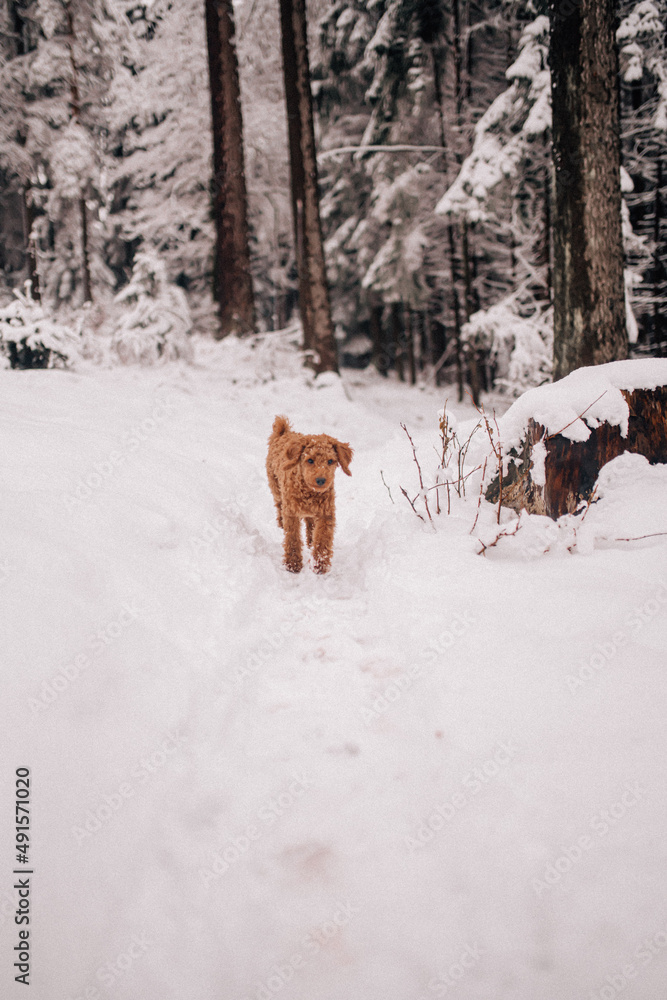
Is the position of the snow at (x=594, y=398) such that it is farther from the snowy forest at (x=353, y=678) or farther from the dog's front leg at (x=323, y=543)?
the dog's front leg at (x=323, y=543)

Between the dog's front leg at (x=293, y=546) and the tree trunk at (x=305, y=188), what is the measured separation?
666 centimetres

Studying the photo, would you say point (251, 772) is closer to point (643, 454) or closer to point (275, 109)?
point (643, 454)

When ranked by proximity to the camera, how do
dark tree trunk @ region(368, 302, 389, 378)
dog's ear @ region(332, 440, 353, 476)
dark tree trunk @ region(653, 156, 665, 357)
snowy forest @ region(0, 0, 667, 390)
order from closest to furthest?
dog's ear @ region(332, 440, 353, 476) → snowy forest @ region(0, 0, 667, 390) → dark tree trunk @ region(653, 156, 665, 357) → dark tree trunk @ region(368, 302, 389, 378)

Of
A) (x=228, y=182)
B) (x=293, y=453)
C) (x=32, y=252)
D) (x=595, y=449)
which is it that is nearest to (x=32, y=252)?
(x=32, y=252)

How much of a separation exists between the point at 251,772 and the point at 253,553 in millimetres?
1887

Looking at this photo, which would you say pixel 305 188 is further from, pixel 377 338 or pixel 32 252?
pixel 32 252

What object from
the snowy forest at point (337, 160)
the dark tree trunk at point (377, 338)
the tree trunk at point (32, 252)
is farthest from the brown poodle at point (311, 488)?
the dark tree trunk at point (377, 338)

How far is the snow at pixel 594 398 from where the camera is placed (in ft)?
11.0

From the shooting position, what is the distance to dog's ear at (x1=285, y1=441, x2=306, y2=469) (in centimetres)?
356

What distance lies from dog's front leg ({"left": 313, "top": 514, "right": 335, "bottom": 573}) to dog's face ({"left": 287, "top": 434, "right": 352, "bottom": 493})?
236 millimetres

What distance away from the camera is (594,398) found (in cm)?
337

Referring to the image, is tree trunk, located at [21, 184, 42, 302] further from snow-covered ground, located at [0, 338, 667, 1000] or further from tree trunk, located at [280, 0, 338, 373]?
snow-covered ground, located at [0, 338, 667, 1000]

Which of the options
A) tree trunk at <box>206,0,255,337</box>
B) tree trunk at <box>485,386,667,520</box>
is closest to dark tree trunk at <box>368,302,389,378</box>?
tree trunk at <box>206,0,255,337</box>

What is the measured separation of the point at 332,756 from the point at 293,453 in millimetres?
2148
